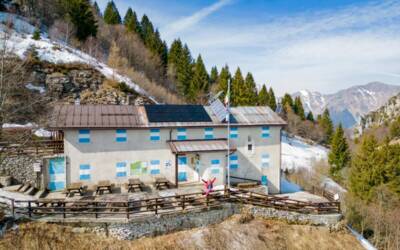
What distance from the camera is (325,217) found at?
16641 millimetres

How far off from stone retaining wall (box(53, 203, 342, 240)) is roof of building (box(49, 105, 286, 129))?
21.6 ft

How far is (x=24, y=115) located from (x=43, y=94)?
503 centimetres

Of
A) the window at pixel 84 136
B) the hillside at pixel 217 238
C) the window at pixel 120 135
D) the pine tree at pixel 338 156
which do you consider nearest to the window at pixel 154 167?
the window at pixel 120 135

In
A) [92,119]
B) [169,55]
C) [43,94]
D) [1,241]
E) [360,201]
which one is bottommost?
[360,201]

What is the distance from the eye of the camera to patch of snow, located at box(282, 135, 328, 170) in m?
41.1

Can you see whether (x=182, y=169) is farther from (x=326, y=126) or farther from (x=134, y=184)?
(x=326, y=126)

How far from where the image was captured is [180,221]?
1428 centimetres

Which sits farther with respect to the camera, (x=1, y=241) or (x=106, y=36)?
(x=106, y=36)

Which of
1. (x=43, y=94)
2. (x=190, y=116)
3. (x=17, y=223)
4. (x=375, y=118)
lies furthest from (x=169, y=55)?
(x=375, y=118)

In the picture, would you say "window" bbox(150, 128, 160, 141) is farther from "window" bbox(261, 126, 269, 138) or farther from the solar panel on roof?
"window" bbox(261, 126, 269, 138)

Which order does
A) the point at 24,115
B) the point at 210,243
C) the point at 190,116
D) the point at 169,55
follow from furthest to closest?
1. the point at 169,55
2. the point at 24,115
3. the point at 190,116
4. the point at 210,243

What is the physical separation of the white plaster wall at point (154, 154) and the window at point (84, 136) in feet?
0.67

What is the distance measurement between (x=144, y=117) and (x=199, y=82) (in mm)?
38254

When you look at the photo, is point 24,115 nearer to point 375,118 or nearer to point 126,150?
point 126,150
